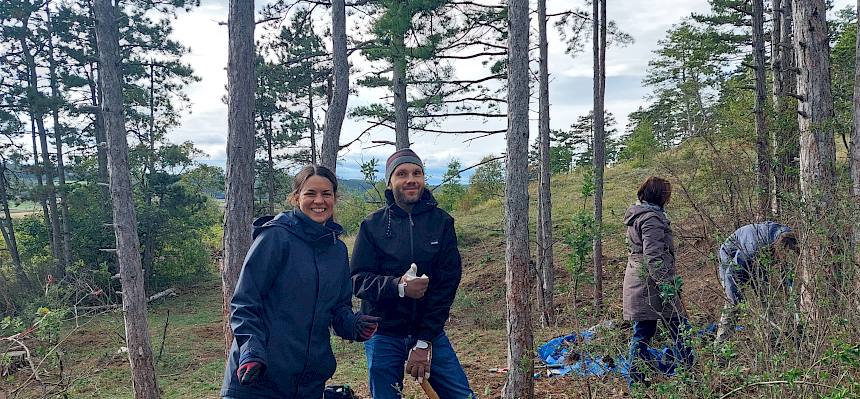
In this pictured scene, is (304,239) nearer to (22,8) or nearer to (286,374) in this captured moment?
(286,374)

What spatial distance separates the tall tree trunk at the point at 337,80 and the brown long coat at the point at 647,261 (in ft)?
16.7

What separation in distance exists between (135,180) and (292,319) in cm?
1897

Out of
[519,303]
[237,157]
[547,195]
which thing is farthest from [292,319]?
[547,195]

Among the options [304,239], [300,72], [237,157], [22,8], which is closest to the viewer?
[304,239]

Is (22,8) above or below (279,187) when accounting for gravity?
above

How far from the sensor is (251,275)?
231 centimetres

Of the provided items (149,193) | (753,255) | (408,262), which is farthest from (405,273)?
(149,193)

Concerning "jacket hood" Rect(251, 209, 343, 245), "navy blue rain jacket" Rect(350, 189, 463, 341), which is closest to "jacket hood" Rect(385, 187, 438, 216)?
"navy blue rain jacket" Rect(350, 189, 463, 341)

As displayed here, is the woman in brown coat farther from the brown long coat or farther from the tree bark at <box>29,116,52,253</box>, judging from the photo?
the tree bark at <box>29,116,52,253</box>

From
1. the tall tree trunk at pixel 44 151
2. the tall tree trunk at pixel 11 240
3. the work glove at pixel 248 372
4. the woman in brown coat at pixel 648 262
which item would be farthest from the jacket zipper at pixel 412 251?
the tall tree trunk at pixel 11 240

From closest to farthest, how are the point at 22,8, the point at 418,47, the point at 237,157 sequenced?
the point at 237,157
the point at 418,47
the point at 22,8

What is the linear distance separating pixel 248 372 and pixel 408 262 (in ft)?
3.38

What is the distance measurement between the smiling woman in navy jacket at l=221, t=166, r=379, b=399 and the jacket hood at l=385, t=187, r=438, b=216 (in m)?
0.40

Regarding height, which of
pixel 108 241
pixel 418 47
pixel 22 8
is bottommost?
pixel 108 241
